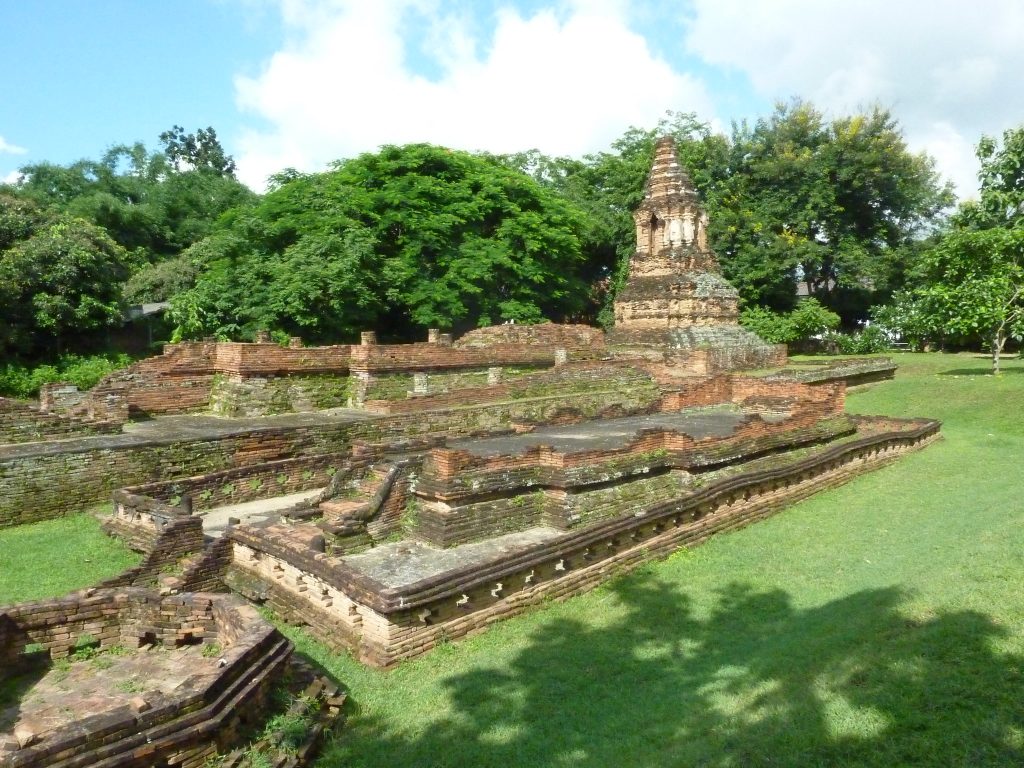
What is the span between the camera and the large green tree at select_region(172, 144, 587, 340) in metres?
21.4

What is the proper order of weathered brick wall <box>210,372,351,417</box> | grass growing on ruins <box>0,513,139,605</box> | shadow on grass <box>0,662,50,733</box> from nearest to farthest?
1. shadow on grass <box>0,662,50,733</box>
2. grass growing on ruins <box>0,513,139,605</box>
3. weathered brick wall <box>210,372,351,417</box>

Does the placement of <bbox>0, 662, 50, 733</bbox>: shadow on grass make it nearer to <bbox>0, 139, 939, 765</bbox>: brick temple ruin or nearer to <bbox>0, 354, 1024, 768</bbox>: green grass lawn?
<bbox>0, 139, 939, 765</bbox>: brick temple ruin

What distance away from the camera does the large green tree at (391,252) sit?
21375mm

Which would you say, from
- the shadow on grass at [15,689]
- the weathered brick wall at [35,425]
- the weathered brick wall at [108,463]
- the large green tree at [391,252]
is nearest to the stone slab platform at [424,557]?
the shadow on grass at [15,689]

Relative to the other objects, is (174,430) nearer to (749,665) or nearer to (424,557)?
(424,557)

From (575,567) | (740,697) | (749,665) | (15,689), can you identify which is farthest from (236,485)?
(740,697)

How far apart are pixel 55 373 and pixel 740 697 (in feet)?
73.5

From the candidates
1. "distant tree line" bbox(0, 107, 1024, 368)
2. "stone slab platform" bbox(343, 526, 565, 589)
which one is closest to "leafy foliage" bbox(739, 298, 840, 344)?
"distant tree line" bbox(0, 107, 1024, 368)

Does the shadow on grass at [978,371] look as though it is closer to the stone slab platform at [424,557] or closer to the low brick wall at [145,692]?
the stone slab platform at [424,557]

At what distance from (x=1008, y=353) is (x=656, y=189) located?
53.0 ft

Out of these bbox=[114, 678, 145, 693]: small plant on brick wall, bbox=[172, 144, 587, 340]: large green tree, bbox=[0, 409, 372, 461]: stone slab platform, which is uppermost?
bbox=[172, 144, 587, 340]: large green tree

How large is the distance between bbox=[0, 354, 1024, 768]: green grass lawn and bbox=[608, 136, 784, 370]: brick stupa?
12.0 meters

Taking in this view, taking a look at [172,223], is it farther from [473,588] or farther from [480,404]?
[473,588]

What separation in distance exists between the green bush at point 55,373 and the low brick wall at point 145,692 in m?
15.8
